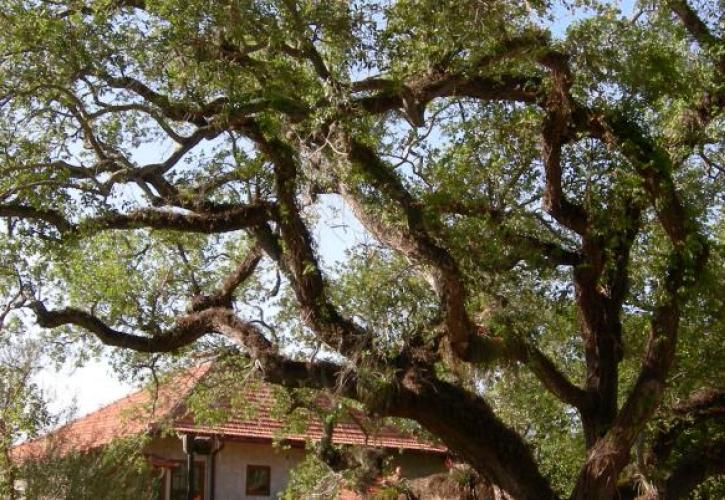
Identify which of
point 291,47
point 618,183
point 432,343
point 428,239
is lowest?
point 432,343

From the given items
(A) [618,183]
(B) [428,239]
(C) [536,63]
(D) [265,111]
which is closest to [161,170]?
(D) [265,111]

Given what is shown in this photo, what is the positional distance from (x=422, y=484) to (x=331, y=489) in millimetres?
1310

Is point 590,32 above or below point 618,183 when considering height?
above


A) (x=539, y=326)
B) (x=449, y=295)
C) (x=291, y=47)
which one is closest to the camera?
(x=449, y=295)

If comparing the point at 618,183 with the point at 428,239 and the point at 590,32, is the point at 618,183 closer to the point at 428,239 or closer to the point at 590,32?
the point at 590,32

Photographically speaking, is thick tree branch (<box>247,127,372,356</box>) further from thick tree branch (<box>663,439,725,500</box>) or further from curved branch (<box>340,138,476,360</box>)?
thick tree branch (<box>663,439,725,500</box>)

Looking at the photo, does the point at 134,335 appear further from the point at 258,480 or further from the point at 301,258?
the point at 258,480

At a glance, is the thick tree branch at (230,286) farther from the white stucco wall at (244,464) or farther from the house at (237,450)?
the white stucco wall at (244,464)

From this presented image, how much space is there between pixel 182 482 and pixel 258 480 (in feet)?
5.56

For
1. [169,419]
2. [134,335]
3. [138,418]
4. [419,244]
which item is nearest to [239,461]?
[138,418]

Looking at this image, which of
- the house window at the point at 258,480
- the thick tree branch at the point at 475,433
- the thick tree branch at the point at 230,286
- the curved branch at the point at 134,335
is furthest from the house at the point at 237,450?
the thick tree branch at the point at 475,433

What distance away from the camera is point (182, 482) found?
883 inches

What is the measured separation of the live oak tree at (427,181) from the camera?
1073cm

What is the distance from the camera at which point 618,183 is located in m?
11.8
